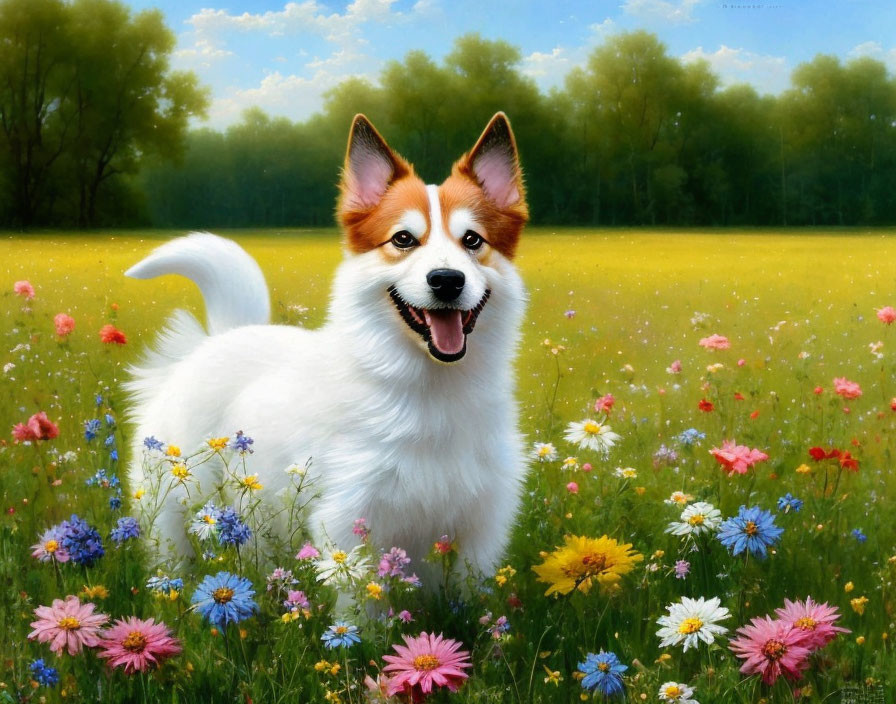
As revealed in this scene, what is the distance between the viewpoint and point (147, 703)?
96.7 inches

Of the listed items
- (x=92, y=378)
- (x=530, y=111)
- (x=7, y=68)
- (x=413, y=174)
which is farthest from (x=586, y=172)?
(x=413, y=174)

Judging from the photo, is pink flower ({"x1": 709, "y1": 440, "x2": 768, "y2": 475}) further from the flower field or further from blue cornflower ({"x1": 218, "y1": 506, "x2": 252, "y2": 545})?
blue cornflower ({"x1": 218, "y1": 506, "x2": 252, "y2": 545})

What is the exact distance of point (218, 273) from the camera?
427 cm

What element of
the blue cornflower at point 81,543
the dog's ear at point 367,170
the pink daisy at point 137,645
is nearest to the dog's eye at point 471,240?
the dog's ear at point 367,170

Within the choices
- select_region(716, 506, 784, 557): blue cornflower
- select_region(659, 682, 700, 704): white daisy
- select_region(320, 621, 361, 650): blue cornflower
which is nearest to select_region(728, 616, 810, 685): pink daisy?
select_region(659, 682, 700, 704): white daisy

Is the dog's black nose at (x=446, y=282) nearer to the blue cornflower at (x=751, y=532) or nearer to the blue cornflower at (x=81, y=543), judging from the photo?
the blue cornflower at (x=751, y=532)

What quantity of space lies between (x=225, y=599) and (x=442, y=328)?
4.30 ft

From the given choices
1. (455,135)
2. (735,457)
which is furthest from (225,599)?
(455,135)

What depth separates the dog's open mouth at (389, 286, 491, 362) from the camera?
3178 mm

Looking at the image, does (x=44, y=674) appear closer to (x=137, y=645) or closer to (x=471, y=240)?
(x=137, y=645)

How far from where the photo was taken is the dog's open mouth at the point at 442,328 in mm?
3178

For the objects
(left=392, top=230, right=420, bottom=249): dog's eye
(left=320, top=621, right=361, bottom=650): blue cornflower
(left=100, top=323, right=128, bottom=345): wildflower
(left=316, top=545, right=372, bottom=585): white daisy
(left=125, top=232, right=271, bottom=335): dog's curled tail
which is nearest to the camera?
(left=320, top=621, right=361, bottom=650): blue cornflower

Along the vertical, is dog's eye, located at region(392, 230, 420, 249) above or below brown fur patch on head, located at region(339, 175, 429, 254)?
below

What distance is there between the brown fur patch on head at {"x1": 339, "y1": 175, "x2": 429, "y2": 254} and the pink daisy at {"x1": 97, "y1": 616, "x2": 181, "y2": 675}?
162 centimetres
